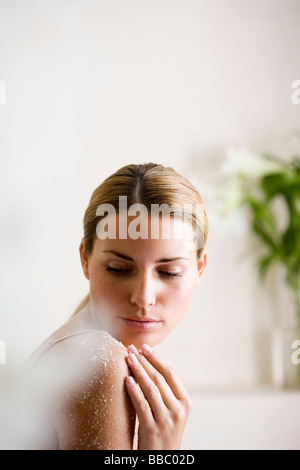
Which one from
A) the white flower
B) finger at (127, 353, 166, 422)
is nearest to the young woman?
finger at (127, 353, 166, 422)

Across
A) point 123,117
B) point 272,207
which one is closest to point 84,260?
point 123,117

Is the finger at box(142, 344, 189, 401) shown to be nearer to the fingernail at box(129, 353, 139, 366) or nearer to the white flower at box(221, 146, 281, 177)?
the fingernail at box(129, 353, 139, 366)

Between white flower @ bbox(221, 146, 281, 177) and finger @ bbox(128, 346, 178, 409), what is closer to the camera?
finger @ bbox(128, 346, 178, 409)

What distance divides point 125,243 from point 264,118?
0.46 m

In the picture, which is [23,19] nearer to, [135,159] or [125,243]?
[135,159]

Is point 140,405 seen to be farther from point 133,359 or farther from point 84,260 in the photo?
point 84,260

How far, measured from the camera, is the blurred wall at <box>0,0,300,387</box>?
639 millimetres

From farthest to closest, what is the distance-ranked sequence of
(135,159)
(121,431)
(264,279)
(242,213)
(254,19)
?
(242,213), (264,279), (254,19), (135,159), (121,431)

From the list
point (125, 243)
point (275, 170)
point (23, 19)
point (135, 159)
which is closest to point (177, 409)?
point (125, 243)

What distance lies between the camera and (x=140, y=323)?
1.60ft

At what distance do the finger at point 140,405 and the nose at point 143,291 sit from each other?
0.07 metres

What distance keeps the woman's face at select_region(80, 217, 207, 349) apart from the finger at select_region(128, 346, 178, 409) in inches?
1.3

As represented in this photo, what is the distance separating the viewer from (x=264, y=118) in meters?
0.84
